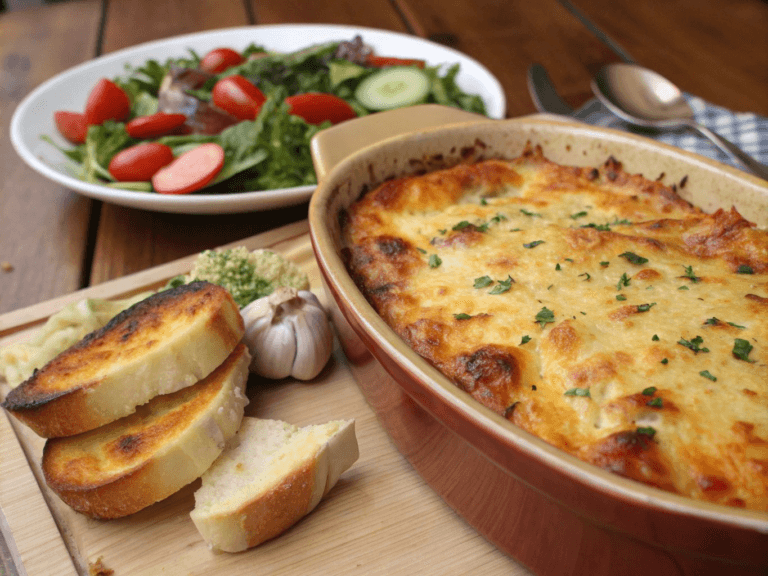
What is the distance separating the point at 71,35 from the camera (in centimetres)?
479

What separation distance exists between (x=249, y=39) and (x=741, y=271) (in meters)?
3.32

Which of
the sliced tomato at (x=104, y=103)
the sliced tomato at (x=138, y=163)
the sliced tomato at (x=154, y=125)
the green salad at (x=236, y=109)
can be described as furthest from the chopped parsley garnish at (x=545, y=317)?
the sliced tomato at (x=104, y=103)

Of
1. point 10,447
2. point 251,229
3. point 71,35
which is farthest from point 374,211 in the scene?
point 71,35

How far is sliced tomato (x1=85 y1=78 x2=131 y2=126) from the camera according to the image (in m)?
3.37

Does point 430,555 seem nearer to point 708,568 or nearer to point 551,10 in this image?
point 708,568

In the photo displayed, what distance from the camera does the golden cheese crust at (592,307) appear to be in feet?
4.28

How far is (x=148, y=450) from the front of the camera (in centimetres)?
158

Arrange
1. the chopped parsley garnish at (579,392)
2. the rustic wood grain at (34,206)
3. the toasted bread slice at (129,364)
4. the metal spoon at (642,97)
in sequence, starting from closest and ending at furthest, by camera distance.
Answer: the chopped parsley garnish at (579,392) < the toasted bread slice at (129,364) < the rustic wood grain at (34,206) < the metal spoon at (642,97)

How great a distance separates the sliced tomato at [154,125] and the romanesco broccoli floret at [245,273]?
127 cm

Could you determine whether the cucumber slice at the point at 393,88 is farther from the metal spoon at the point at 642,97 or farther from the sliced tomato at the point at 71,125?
the sliced tomato at the point at 71,125

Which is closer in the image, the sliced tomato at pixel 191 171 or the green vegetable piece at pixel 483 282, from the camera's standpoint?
the green vegetable piece at pixel 483 282

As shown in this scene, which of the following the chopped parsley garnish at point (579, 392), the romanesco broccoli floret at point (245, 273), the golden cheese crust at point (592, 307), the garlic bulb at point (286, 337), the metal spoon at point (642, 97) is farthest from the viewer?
the metal spoon at point (642, 97)

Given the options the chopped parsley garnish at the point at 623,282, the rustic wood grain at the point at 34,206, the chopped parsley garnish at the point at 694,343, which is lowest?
the rustic wood grain at the point at 34,206

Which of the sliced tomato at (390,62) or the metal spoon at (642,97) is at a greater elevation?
the metal spoon at (642,97)
